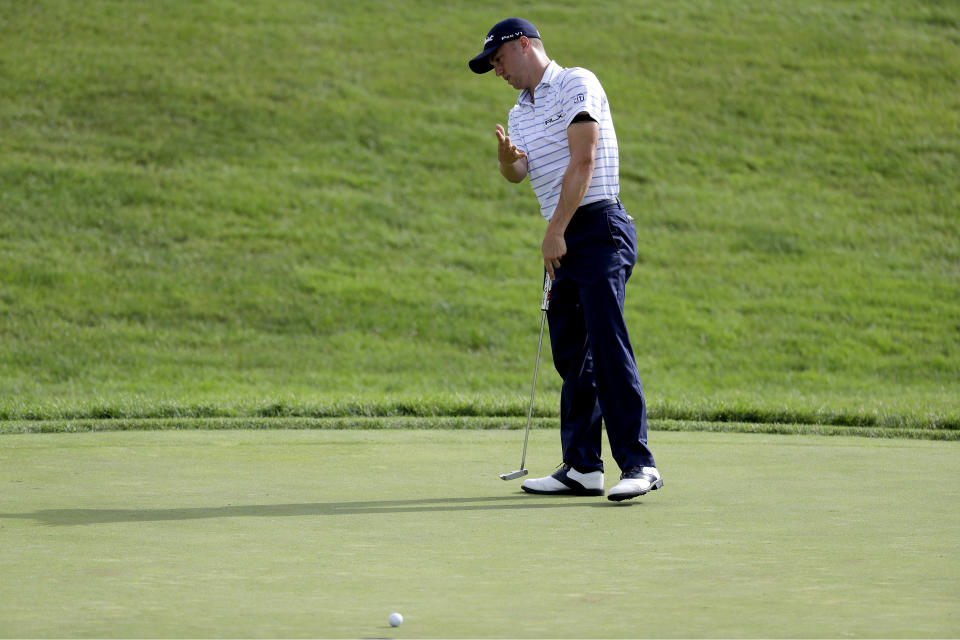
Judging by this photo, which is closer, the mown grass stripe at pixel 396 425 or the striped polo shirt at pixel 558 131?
the striped polo shirt at pixel 558 131

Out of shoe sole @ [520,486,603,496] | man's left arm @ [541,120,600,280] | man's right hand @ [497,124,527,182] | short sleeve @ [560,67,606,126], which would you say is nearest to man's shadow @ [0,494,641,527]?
shoe sole @ [520,486,603,496]

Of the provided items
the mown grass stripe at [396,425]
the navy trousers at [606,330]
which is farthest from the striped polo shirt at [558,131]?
the mown grass stripe at [396,425]

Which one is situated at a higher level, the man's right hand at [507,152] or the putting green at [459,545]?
the man's right hand at [507,152]

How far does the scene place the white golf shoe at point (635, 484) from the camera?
499cm

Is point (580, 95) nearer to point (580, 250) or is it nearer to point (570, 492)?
point (580, 250)

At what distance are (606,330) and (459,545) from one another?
1.63 m

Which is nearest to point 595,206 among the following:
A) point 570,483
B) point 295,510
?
point 570,483

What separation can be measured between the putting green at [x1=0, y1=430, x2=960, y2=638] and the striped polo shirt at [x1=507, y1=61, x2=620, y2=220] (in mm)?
1262

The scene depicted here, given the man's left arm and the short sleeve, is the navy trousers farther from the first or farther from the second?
the short sleeve

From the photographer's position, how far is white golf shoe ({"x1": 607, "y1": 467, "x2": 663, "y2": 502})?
4988mm

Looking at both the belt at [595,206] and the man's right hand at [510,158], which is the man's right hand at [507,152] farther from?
the belt at [595,206]

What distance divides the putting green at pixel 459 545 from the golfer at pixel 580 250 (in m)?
0.28

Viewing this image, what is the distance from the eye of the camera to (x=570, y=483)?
18.0 feet

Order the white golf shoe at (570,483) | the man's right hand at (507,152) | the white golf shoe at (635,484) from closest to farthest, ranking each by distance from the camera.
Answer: the white golf shoe at (635,484) → the white golf shoe at (570,483) → the man's right hand at (507,152)
